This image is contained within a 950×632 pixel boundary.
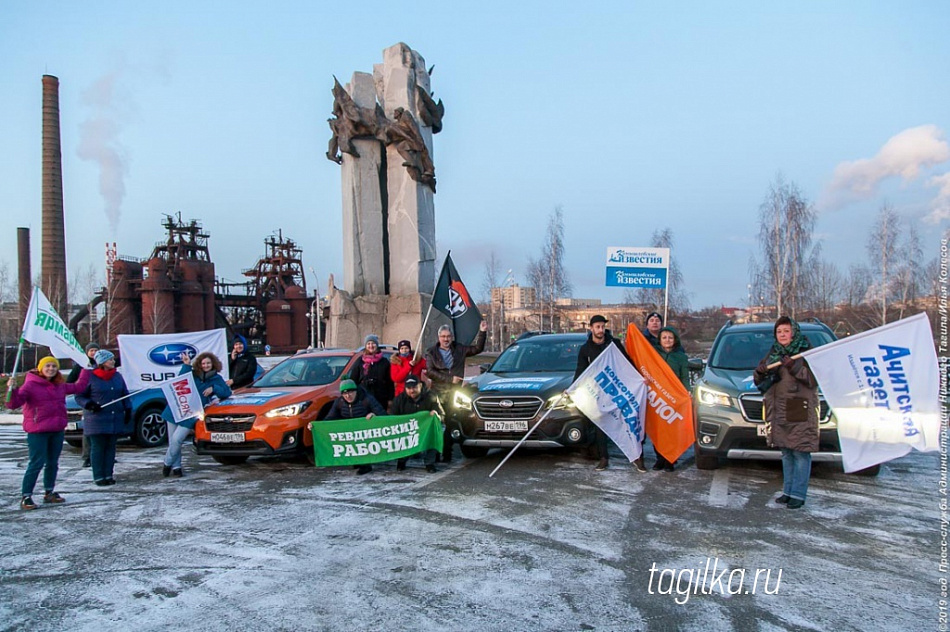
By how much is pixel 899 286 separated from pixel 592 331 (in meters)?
30.8

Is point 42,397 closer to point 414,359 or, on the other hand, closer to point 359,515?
point 359,515

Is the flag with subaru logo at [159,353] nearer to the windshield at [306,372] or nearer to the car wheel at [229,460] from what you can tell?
the windshield at [306,372]

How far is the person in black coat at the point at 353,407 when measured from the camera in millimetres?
8531

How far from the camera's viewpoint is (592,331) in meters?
8.36

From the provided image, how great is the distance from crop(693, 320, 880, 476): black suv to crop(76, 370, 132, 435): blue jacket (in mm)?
6824

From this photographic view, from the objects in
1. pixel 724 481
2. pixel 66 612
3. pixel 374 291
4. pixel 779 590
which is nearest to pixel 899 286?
pixel 374 291

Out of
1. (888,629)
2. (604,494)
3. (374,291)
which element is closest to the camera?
(888,629)

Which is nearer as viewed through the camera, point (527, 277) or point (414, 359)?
point (414, 359)

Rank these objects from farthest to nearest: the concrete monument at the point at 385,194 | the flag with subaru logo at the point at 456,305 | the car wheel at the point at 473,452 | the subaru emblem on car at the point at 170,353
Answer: the concrete monument at the point at 385,194
the subaru emblem on car at the point at 170,353
the flag with subaru logo at the point at 456,305
the car wheel at the point at 473,452

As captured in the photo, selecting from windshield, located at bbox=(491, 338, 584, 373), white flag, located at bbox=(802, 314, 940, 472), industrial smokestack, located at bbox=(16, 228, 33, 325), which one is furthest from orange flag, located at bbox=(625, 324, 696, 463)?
industrial smokestack, located at bbox=(16, 228, 33, 325)

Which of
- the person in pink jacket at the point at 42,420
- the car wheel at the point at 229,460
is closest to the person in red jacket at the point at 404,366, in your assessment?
the car wheel at the point at 229,460

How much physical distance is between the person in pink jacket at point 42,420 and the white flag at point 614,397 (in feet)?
18.3

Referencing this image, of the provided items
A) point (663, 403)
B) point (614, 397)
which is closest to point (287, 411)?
point (614, 397)

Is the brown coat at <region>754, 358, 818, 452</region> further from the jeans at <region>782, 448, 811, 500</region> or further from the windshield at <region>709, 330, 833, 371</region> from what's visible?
the windshield at <region>709, 330, 833, 371</region>
